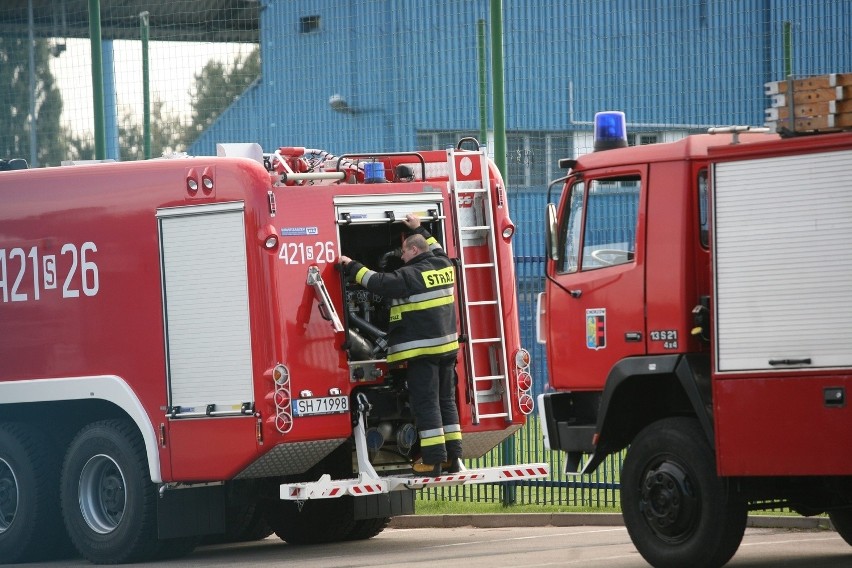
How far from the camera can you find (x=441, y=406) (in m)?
11.9

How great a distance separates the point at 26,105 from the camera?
792 inches

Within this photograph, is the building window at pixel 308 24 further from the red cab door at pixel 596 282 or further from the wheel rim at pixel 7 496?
the red cab door at pixel 596 282

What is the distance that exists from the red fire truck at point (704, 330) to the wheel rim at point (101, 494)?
3334 mm

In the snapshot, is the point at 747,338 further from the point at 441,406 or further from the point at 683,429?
the point at 441,406

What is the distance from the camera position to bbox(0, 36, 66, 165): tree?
1936 cm

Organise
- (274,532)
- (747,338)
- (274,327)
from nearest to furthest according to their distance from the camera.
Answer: (747,338), (274,327), (274,532)

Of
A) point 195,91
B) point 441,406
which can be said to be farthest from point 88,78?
point 441,406

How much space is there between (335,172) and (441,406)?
1.89 meters

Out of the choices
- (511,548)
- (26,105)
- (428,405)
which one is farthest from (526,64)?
(26,105)

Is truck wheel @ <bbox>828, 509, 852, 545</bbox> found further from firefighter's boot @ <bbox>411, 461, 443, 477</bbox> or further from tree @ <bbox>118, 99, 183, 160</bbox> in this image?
tree @ <bbox>118, 99, 183, 160</bbox>

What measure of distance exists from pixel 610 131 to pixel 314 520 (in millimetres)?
4091

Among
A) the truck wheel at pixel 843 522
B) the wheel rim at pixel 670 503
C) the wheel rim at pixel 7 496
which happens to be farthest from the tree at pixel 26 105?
the truck wheel at pixel 843 522

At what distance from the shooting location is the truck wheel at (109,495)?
1192 cm

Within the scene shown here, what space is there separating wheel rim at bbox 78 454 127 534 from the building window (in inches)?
278
